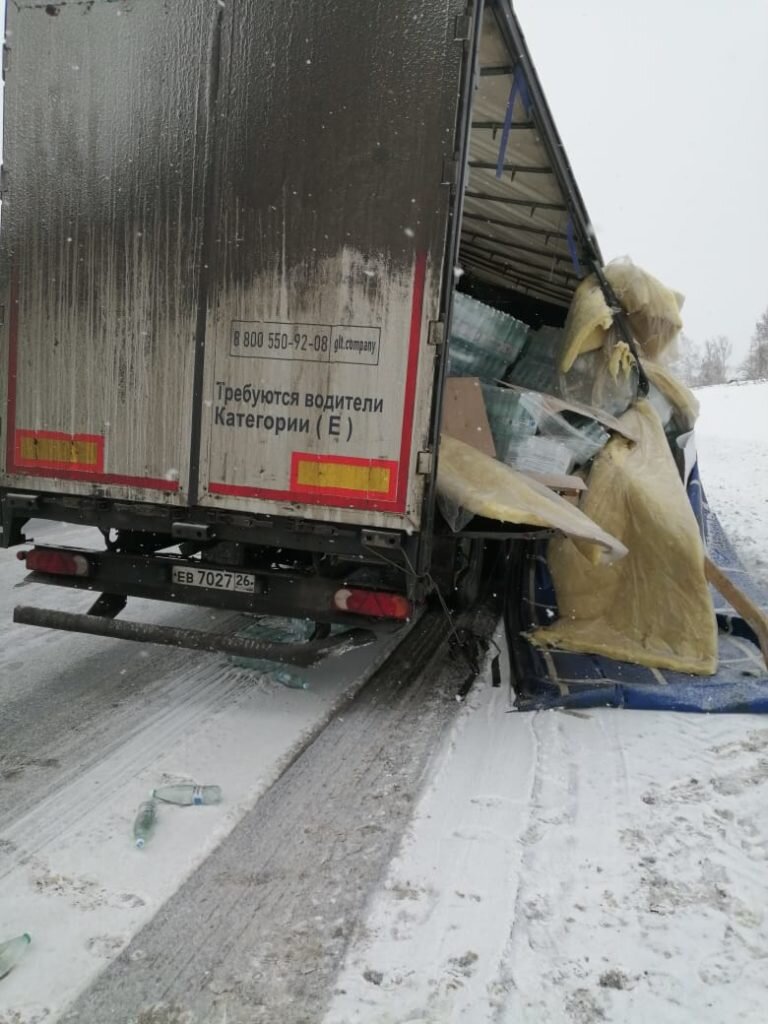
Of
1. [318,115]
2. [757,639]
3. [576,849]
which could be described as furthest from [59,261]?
[757,639]

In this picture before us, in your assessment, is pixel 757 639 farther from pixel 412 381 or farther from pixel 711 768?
pixel 412 381

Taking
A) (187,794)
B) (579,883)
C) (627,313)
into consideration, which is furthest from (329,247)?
(627,313)

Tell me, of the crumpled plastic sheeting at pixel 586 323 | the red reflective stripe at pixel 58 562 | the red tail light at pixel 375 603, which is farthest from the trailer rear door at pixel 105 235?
the crumpled plastic sheeting at pixel 586 323

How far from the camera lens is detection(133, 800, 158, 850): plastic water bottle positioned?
3059mm

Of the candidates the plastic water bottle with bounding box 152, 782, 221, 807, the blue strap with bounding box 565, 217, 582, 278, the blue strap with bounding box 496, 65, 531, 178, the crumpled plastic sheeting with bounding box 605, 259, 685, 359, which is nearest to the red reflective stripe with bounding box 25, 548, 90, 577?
the plastic water bottle with bounding box 152, 782, 221, 807

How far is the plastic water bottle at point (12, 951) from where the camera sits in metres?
2.37

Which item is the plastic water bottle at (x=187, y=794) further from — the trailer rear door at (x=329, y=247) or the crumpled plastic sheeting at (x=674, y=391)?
the crumpled plastic sheeting at (x=674, y=391)

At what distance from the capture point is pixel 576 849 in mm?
3104

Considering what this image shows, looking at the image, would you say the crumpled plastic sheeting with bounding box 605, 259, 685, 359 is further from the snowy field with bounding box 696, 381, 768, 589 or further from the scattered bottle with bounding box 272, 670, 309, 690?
the scattered bottle with bounding box 272, 670, 309, 690

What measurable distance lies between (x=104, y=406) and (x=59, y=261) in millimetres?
893

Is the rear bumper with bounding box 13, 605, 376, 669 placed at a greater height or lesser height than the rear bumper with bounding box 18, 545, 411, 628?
lesser

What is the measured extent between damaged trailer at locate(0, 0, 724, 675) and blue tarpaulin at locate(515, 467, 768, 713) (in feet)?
3.51

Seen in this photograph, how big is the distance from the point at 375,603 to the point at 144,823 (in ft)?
5.52

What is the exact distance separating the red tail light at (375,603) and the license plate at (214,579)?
1.91 ft
